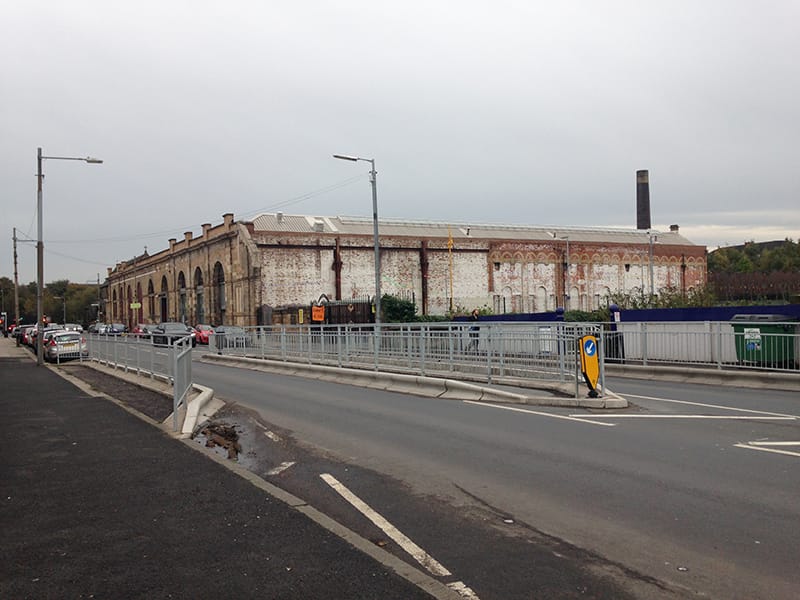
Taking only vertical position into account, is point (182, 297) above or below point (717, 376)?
above

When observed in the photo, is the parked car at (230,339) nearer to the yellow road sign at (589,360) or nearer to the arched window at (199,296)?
the yellow road sign at (589,360)

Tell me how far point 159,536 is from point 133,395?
11.2 m

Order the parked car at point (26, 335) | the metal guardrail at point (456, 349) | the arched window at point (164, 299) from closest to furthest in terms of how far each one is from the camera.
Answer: the metal guardrail at point (456, 349) → the parked car at point (26, 335) → the arched window at point (164, 299)

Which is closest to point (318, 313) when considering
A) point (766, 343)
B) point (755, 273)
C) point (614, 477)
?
point (766, 343)

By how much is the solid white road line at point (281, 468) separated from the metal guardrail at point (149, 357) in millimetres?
2847

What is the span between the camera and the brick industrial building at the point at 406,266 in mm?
50625

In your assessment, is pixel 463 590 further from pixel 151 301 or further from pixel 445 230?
pixel 151 301

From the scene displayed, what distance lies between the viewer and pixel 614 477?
7.64 metres

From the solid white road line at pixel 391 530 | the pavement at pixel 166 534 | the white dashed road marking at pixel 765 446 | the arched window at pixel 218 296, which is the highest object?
the arched window at pixel 218 296

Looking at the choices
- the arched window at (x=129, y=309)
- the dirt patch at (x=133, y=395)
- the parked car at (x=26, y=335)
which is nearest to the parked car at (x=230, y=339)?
the dirt patch at (x=133, y=395)

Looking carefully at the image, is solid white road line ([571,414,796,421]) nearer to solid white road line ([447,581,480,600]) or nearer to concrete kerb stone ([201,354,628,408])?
concrete kerb stone ([201,354,628,408])

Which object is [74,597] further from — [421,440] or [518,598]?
[421,440]

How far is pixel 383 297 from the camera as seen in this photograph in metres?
49.3

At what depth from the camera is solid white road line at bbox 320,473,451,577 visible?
5.14m
